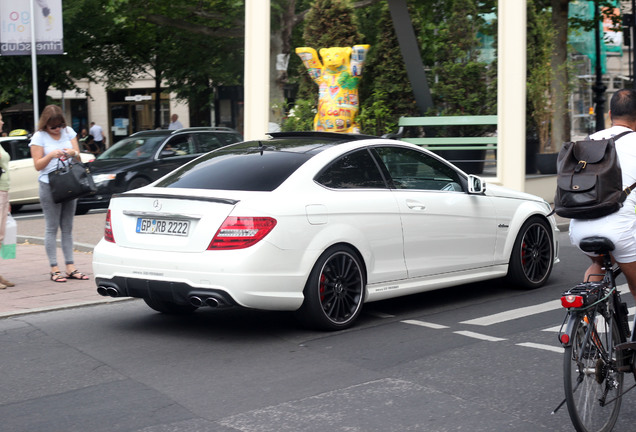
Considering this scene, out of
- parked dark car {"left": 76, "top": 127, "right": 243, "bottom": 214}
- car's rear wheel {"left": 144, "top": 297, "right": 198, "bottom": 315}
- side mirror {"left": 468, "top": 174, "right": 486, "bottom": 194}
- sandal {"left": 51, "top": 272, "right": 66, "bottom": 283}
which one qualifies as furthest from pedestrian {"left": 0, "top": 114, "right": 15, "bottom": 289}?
parked dark car {"left": 76, "top": 127, "right": 243, "bottom": 214}

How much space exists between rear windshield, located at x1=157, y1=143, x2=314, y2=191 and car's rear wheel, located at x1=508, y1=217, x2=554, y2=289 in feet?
8.24

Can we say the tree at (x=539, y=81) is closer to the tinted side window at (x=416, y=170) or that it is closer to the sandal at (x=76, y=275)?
the tinted side window at (x=416, y=170)

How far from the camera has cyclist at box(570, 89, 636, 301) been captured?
473 centimetres

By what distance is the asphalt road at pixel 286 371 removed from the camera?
492 cm

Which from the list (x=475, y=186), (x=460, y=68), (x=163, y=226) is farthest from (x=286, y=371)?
(x=460, y=68)

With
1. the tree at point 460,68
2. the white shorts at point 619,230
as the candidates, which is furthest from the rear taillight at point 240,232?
the tree at point 460,68

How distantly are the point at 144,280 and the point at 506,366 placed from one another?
2618mm

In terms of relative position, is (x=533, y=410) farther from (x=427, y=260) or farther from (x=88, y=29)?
(x=88, y=29)

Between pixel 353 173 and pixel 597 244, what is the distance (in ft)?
9.76

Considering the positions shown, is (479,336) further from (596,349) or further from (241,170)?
(596,349)

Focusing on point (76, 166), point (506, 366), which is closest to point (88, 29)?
point (76, 166)

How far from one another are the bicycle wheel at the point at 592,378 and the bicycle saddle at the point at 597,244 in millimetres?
354

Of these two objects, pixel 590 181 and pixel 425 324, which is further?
pixel 425 324

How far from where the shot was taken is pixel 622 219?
474cm
